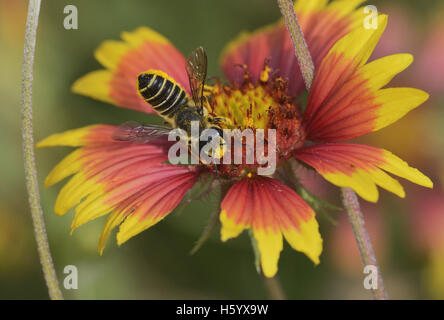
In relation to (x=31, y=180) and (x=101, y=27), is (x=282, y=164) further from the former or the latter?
(x=101, y=27)

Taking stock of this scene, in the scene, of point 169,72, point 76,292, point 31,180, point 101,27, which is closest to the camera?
point 31,180

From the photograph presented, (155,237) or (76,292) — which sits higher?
(155,237)

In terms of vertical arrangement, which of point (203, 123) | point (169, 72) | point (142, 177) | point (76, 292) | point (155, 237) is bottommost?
point (76, 292)

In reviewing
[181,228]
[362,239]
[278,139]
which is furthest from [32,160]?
[181,228]

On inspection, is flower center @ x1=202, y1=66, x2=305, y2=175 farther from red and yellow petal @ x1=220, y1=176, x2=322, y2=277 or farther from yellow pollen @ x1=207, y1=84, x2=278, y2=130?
red and yellow petal @ x1=220, y1=176, x2=322, y2=277

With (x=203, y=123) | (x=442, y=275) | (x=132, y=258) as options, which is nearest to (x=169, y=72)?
(x=203, y=123)

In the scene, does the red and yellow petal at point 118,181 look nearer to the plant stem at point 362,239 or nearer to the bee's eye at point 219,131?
the bee's eye at point 219,131

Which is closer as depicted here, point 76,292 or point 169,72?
point 169,72
